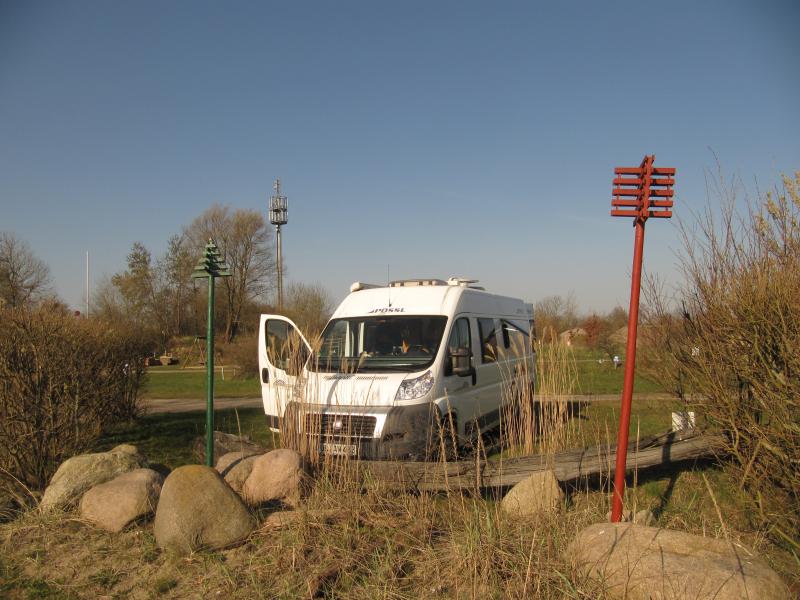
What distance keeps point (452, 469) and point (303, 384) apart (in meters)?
1.72

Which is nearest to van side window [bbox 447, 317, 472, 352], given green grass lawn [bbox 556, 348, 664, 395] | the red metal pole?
the red metal pole

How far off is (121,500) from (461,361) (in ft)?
13.2

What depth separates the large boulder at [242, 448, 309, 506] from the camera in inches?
216

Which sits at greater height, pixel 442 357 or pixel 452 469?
pixel 442 357

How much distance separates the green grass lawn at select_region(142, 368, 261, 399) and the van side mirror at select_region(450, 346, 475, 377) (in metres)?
10.8

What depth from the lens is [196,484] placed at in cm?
487

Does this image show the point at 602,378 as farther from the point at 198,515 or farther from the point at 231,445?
the point at 198,515

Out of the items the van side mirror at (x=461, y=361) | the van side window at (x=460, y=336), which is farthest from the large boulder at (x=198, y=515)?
the van side window at (x=460, y=336)

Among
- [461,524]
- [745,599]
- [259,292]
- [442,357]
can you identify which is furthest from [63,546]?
[259,292]

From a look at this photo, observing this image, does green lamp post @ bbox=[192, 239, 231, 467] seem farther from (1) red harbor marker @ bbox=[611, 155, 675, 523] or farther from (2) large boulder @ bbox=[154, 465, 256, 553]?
(1) red harbor marker @ bbox=[611, 155, 675, 523]

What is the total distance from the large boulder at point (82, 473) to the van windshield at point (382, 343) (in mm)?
2161

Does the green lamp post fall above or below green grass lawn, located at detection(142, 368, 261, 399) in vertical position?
above

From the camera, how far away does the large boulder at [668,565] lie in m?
3.37

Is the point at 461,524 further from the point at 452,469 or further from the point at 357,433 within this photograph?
the point at 357,433
